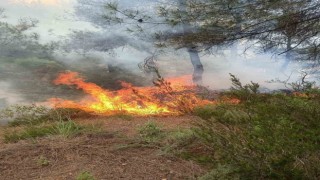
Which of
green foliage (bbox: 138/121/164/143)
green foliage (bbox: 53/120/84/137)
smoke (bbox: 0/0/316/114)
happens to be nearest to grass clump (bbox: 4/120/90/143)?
green foliage (bbox: 53/120/84/137)

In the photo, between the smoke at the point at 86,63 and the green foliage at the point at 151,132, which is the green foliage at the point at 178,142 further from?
the smoke at the point at 86,63

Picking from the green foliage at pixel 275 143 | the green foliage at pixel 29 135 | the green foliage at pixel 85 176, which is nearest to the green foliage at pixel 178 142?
the green foliage at pixel 85 176

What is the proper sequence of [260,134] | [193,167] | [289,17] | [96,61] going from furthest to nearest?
A: 1. [96,61]
2. [289,17]
3. [193,167]
4. [260,134]

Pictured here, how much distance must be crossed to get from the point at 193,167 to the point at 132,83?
30.4 ft

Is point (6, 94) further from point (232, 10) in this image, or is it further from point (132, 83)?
point (232, 10)

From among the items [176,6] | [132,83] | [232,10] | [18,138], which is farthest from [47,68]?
[232,10]

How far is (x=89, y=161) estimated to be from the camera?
13.9 ft

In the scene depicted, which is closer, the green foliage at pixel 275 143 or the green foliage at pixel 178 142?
the green foliage at pixel 275 143

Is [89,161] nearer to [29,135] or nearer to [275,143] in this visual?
[29,135]

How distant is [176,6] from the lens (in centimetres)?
871

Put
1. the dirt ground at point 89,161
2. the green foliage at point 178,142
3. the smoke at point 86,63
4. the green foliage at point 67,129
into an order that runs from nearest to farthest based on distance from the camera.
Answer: the dirt ground at point 89,161 → the green foliage at point 178,142 → the green foliage at point 67,129 → the smoke at point 86,63

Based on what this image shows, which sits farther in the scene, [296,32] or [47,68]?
[47,68]

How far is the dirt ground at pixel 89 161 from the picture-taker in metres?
3.89

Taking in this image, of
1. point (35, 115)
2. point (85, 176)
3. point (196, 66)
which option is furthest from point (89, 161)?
point (196, 66)
